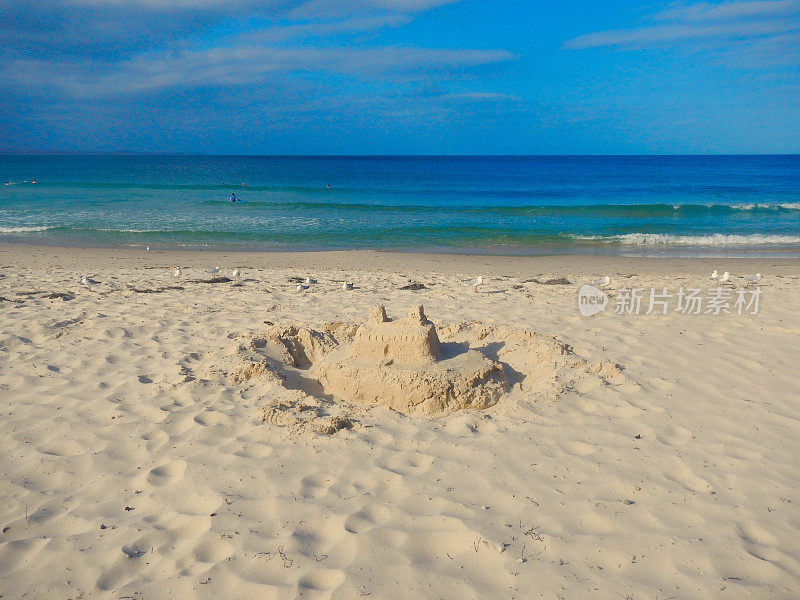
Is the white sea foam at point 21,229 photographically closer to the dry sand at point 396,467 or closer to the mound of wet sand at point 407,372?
the dry sand at point 396,467

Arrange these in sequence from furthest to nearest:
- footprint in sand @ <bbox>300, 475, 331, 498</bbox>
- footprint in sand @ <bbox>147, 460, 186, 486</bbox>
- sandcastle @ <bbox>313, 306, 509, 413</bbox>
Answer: sandcastle @ <bbox>313, 306, 509, 413</bbox> → footprint in sand @ <bbox>147, 460, 186, 486</bbox> → footprint in sand @ <bbox>300, 475, 331, 498</bbox>

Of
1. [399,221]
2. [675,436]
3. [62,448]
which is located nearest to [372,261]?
[399,221]

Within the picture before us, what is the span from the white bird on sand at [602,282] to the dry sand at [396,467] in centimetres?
259

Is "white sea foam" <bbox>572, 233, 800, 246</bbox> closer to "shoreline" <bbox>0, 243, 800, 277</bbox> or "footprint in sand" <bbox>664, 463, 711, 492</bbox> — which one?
"shoreline" <bbox>0, 243, 800, 277</bbox>

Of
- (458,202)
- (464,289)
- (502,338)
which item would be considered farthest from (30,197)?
(502,338)

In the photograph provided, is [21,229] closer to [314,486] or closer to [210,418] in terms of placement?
[210,418]

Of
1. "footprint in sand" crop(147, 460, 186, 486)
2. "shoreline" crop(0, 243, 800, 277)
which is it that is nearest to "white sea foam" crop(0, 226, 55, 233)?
"shoreline" crop(0, 243, 800, 277)

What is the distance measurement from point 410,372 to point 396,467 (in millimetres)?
805

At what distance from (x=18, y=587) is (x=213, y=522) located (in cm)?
75

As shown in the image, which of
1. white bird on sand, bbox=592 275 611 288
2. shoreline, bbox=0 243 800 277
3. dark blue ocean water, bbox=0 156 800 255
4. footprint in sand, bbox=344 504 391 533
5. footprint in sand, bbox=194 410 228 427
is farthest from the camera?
dark blue ocean water, bbox=0 156 800 255

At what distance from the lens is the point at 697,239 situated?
16016 mm

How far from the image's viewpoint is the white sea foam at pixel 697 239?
15495 millimetres

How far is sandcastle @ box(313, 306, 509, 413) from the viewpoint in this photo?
142 inches

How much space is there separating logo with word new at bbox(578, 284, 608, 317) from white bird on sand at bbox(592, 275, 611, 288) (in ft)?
2.33
